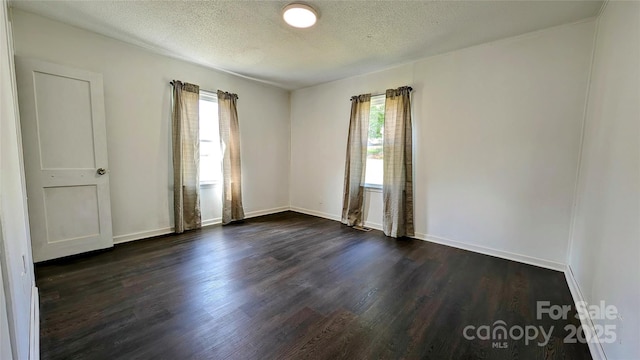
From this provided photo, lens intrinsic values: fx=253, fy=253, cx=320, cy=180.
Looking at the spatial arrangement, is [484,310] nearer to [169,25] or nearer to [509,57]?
[509,57]

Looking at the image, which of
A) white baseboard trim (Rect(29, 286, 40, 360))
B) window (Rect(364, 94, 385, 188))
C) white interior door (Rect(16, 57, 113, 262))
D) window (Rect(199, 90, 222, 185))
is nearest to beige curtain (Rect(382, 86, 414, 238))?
window (Rect(364, 94, 385, 188))

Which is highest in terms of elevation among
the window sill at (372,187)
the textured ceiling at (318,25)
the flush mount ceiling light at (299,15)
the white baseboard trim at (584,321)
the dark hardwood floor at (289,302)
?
the textured ceiling at (318,25)

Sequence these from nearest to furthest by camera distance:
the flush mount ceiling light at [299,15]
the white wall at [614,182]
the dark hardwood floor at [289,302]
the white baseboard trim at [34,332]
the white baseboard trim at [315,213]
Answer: the white wall at [614,182]
the white baseboard trim at [34,332]
the dark hardwood floor at [289,302]
the flush mount ceiling light at [299,15]
the white baseboard trim at [315,213]

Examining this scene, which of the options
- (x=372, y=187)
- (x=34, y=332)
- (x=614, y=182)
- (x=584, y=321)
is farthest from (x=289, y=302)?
(x=372, y=187)

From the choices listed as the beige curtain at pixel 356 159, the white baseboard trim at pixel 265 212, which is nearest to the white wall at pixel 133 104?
the white baseboard trim at pixel 265 212

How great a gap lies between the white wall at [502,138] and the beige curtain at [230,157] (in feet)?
7.73

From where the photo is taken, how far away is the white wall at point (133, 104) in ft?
8.95

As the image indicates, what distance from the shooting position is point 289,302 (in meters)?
2.08

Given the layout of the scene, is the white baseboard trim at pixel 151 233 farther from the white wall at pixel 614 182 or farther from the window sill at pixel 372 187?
the white wall at pixel 614 182

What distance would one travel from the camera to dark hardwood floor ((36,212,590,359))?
160 cm

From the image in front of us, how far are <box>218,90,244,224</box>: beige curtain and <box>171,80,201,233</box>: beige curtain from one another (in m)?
0.43

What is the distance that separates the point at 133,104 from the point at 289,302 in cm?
320

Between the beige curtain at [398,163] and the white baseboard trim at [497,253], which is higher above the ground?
the beige curtain at [398,163]

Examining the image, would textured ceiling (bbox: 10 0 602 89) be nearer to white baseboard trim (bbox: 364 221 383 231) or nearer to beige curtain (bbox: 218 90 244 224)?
beige curtain (bbox: 218 90 244 224)
